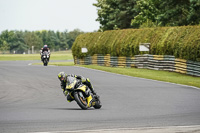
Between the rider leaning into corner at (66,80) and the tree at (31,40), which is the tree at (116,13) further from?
the tree at (31,40)

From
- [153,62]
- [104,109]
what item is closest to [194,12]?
[153,62]

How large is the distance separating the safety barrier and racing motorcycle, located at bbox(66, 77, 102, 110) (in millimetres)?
16542

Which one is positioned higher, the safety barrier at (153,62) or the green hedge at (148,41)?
the green hedge at (148,41)

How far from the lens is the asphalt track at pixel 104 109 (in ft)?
32.0

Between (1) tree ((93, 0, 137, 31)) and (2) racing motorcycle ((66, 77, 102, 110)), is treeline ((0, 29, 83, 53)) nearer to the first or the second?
(1) tree ((93, 0, 137, 31))

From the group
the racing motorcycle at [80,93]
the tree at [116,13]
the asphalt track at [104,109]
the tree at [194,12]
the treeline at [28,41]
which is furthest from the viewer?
the treeline at [28,41]

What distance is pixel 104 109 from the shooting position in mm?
12898

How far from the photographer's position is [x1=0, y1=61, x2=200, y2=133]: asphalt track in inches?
384

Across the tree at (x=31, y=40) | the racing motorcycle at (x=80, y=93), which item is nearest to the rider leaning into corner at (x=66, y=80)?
the racing motorcycle at (x=80, y=93)

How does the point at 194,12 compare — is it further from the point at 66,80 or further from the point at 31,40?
the point at 31,40

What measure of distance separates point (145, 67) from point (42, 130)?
1071 inches

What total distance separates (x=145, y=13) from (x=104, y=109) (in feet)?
167

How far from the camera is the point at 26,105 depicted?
1422cm

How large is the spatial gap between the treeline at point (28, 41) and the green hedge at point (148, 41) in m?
126
